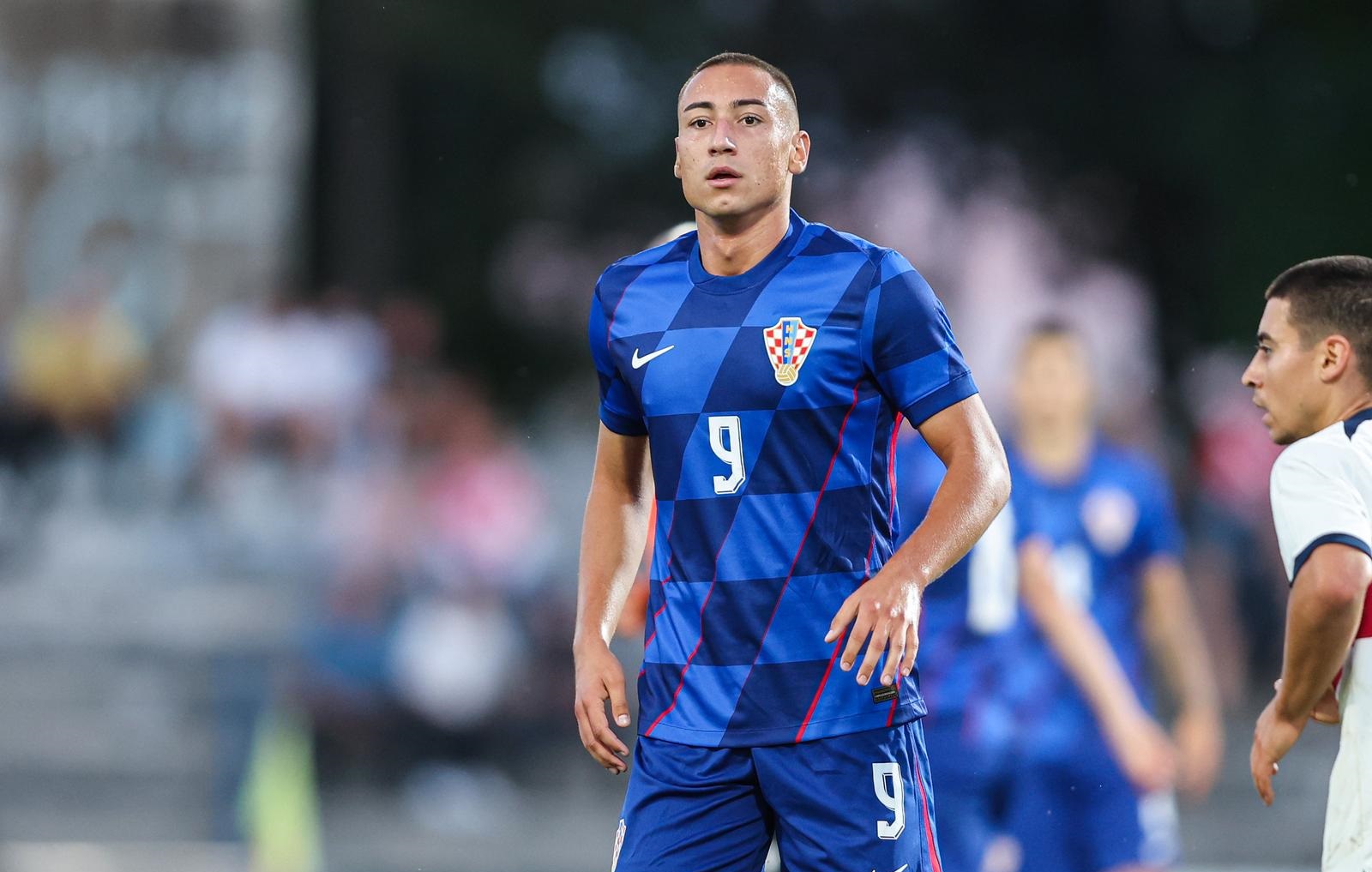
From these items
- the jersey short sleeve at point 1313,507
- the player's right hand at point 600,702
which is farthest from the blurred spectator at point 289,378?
the jersey short sleeve at point 1313,507

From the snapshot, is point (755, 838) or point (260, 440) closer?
point (755, 838)

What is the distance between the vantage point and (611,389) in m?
3.91

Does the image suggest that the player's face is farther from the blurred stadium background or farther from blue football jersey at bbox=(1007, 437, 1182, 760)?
the blurred stadium background

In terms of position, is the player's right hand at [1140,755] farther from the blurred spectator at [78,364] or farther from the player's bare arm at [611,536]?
the blurred spectator at [78,364]

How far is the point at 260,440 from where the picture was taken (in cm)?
1253

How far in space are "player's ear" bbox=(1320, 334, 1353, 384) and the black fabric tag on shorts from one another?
1030mm

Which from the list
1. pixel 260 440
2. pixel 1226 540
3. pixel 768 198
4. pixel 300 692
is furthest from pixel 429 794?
pixel 768 198

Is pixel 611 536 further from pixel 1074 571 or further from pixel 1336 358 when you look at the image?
pixel 1074 571

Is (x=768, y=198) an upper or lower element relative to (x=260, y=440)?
lower

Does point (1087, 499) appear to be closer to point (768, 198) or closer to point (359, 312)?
point (768, 198)

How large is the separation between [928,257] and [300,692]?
6965 millimetres

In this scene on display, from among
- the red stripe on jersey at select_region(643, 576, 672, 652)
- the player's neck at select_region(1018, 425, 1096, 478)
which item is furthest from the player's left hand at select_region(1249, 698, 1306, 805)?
the player's neck at select_region(1018, 425, 1096, 478)

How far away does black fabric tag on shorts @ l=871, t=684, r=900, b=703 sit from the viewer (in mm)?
3541

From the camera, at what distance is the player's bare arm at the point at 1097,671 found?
5566 millimetres
